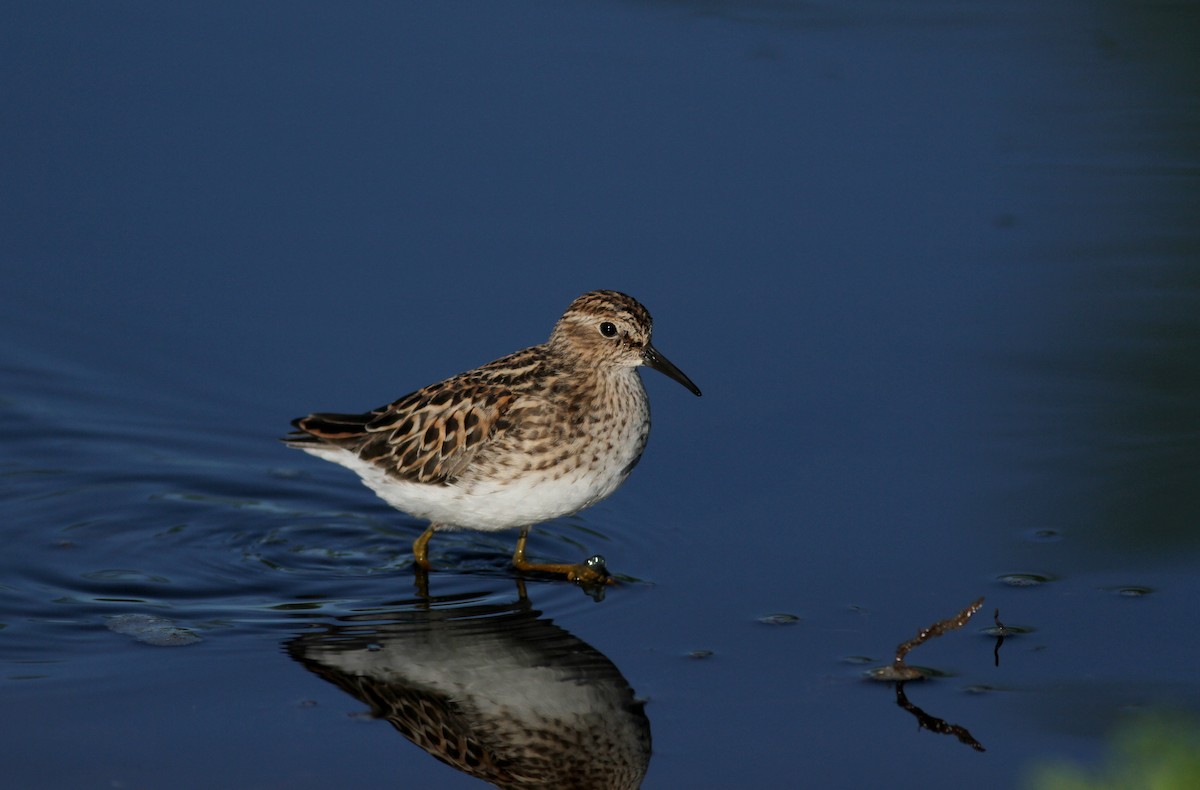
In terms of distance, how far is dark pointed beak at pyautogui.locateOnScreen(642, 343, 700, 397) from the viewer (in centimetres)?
944

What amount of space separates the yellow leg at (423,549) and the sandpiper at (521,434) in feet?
0.03

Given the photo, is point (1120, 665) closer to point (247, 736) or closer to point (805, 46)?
point (247, 736)

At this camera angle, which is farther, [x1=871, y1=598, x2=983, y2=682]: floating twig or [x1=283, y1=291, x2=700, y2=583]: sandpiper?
[x1=283, y1=291, x2=700, y2=583]: sandpiper

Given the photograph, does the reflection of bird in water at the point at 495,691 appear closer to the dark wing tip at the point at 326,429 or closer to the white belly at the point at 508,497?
the white belly at the point at 508,497

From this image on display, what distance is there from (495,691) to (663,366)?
2844mm

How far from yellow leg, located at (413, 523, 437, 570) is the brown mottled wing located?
299mm

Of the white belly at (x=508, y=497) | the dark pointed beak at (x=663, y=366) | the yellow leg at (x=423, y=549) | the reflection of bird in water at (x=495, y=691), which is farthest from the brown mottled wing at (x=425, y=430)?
the reflection of bird in water at (x=495, y=691)

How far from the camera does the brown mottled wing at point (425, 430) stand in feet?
30.1

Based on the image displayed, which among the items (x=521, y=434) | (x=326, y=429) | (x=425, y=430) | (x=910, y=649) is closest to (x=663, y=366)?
(x=521, y=434)

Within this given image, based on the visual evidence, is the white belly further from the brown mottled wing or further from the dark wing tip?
the dark wing tip

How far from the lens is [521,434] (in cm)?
908

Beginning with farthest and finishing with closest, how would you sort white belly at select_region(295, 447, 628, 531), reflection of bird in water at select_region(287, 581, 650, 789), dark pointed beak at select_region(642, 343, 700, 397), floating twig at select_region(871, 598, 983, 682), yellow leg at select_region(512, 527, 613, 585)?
dark pointed beak at select_region(642, 343, 700, 397), white belly at select_region(295, 447, 628, 531), yellow leg at select_region(512, 527, 613, 585), floating twig at select_region(871, 598, 983, 682), reflection of bird in water at select_region(287, 581, 650, 789)

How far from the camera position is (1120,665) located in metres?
7.49

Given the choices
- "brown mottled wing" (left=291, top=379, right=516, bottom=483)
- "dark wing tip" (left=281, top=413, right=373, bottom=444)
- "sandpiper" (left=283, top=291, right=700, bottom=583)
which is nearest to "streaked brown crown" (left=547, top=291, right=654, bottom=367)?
"sandpiper" (left=283, top=291, right=700, bottom=583)
